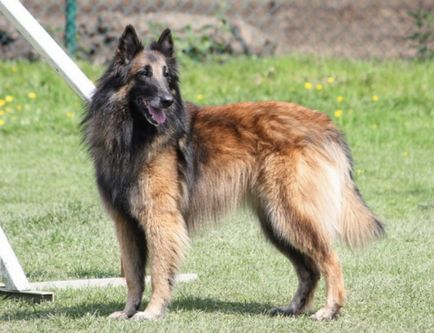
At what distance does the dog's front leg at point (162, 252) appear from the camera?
18.0ft

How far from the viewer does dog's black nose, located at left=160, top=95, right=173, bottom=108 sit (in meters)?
5.39

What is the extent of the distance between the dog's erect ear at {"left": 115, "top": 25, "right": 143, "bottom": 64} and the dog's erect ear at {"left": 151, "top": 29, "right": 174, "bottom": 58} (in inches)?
4.8

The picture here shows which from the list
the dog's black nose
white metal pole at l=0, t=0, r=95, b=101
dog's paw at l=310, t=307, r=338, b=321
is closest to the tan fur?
dog's paw at l=310, t=307, r=338, b=321

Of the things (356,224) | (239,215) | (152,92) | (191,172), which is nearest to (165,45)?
(152,92)

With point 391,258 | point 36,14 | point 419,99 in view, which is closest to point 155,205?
point 391,258

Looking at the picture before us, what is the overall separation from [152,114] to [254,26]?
903 centimetres

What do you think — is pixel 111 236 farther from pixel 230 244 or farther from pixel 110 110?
pixel 110 110

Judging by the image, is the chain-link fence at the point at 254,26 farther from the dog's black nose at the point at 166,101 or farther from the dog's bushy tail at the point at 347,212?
the dog's black nose at the point at 166,101

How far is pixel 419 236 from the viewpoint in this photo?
7.62 meters

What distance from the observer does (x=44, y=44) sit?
6.25 metres

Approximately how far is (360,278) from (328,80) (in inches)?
254

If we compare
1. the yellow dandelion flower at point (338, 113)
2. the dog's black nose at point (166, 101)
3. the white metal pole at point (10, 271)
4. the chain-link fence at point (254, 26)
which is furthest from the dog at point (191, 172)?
the chain-link fence at point (254, 26)

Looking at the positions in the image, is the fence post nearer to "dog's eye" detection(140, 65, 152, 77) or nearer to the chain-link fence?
the chain-link fence

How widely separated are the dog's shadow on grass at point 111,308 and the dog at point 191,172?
0.18m
